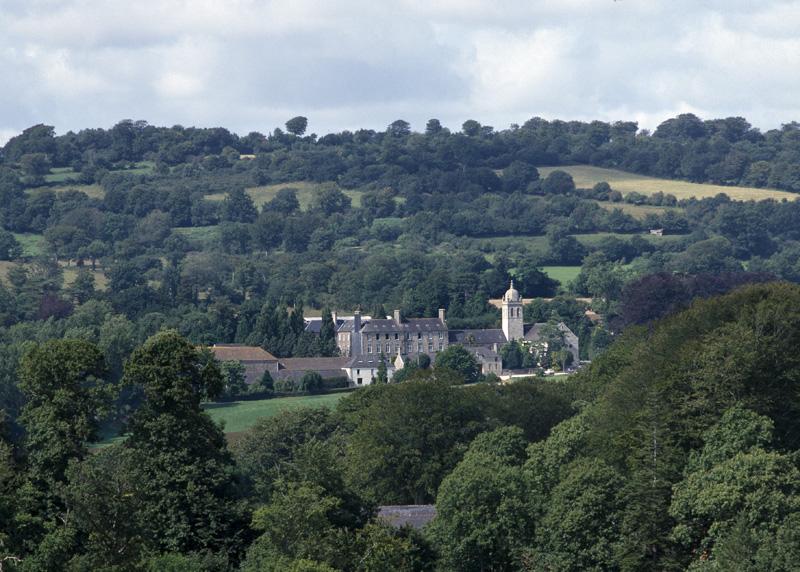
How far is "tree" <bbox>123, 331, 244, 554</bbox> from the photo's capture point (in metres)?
48.7

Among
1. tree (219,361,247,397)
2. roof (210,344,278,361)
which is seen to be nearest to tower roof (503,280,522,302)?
roof (210,344,278,361)

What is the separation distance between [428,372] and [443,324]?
258ft

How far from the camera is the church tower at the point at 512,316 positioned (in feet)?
543

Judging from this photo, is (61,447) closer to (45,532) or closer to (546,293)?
(45,532)

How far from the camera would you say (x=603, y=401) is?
213ft

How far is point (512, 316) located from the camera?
16725 cm

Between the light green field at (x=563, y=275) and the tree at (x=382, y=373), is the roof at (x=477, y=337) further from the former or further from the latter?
the light green field at (x=563, y=275)

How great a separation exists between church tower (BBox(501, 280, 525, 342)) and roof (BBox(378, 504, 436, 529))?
10714cm

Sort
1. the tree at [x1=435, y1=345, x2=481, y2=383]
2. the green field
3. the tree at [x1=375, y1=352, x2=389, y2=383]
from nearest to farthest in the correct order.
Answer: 1. the green field
2. the tree at [x1=375, y1=352, x2=389, y2=383]
3. the tree at [x1=435, y1=345, x2=481, y2=383]

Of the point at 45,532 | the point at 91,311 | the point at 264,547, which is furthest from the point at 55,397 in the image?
the point at 91,311

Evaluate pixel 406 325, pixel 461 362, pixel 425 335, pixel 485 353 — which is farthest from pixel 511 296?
pixel 461 362

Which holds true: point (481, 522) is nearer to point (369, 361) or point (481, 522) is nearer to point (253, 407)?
point (253, 407)

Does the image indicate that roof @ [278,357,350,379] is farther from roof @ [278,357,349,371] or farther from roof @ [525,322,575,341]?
roof @ [525,322,575,341]

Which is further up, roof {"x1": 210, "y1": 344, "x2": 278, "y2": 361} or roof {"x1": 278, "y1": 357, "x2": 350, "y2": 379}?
roof {"x1": 210, "y1": 344, "x2": 278, "y2": 361}
